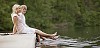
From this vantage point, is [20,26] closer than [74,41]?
Yes

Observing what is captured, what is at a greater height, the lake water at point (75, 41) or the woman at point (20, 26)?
the woman at point (20, 26)

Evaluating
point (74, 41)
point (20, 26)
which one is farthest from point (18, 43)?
point (74, 41)

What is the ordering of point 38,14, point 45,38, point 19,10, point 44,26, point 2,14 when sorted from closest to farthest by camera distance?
point 19,10 → point 45,38 → point 2,14 → point 44,26 → point 38,14

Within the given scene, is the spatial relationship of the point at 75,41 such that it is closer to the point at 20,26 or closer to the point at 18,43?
the point at 20,26

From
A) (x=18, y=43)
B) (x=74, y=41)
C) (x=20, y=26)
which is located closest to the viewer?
(x=18, y=43)

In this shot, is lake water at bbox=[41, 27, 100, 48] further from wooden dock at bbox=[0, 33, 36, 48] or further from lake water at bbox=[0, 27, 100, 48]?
wooden dock at bbox=[0, 33, 36, 48]

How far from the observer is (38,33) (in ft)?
28.7

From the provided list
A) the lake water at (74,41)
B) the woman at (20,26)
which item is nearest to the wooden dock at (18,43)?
the woman at (20,26)

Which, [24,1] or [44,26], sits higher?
[24,1]

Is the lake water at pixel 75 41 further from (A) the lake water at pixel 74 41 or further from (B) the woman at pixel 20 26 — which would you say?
(B) the woman at pixel 20 26

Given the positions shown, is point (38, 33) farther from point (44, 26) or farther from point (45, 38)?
point (44, 26)

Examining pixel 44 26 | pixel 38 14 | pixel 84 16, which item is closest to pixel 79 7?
pixel 84 16

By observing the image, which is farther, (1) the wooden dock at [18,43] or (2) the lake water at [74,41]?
(2) the lake water at [74,41]

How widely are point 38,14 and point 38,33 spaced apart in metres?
27.0
